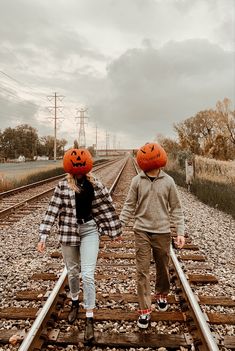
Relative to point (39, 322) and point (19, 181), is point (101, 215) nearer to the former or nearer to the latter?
point (39, 322)

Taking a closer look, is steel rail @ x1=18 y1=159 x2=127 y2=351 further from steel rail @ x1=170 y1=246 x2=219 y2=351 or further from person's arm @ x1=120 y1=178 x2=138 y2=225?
steel rail @ x1=170 y1=246 x2=219 y2=351

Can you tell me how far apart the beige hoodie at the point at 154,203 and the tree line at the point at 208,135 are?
26.5 meters

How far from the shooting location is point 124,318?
11.6 feet

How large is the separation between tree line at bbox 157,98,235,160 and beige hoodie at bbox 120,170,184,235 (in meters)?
26.5

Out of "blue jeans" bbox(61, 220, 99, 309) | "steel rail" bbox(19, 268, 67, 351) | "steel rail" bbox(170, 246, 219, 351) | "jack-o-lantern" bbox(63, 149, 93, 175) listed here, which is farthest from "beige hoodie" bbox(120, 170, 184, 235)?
"steel rail" bbox(19, 268, 67, 351)

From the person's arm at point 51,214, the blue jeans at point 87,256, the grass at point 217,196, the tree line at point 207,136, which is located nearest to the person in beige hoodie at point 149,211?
the blue jeans at point 87,256

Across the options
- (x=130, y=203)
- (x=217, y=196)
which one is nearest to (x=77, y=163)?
(x=130, y=203)

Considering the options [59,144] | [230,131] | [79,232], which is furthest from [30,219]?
[59,144]

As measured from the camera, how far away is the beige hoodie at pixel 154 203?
131 inches

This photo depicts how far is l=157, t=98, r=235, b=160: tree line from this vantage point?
110 ft

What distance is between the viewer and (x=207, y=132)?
38750 mm

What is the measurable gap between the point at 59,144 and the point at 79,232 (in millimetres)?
120932

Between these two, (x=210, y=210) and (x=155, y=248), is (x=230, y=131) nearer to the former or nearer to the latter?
(x=210, y=210)

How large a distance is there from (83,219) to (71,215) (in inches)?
4.6
